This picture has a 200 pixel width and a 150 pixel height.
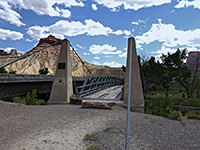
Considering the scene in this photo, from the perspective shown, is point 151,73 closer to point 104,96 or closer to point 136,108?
point 104,96

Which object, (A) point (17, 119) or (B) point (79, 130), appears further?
(A) point (17, 119)

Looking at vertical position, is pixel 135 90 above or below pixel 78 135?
above

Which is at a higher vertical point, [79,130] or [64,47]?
[64,47]

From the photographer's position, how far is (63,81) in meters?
7.01

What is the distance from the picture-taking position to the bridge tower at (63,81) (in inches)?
273

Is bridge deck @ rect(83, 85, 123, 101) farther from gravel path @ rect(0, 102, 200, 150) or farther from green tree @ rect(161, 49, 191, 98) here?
green tree @ rect(161, 49, 191, 98)

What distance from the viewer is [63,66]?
714 centimetres

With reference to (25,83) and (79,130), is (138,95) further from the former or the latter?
(25,83)

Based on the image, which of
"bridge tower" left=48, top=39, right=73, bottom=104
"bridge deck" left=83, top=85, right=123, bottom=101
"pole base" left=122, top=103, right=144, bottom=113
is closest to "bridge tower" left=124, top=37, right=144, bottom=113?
"pole base" left=122, top=103, right=144, bottom=113

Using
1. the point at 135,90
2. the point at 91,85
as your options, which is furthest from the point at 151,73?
the point at 135,90

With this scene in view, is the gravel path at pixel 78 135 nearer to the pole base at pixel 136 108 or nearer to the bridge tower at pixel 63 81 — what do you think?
the pole base at pixel 136 108

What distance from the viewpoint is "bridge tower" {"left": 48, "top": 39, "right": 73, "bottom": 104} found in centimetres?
692

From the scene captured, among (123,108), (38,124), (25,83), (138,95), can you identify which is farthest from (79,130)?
(25,83)

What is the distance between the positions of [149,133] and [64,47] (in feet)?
18.3
